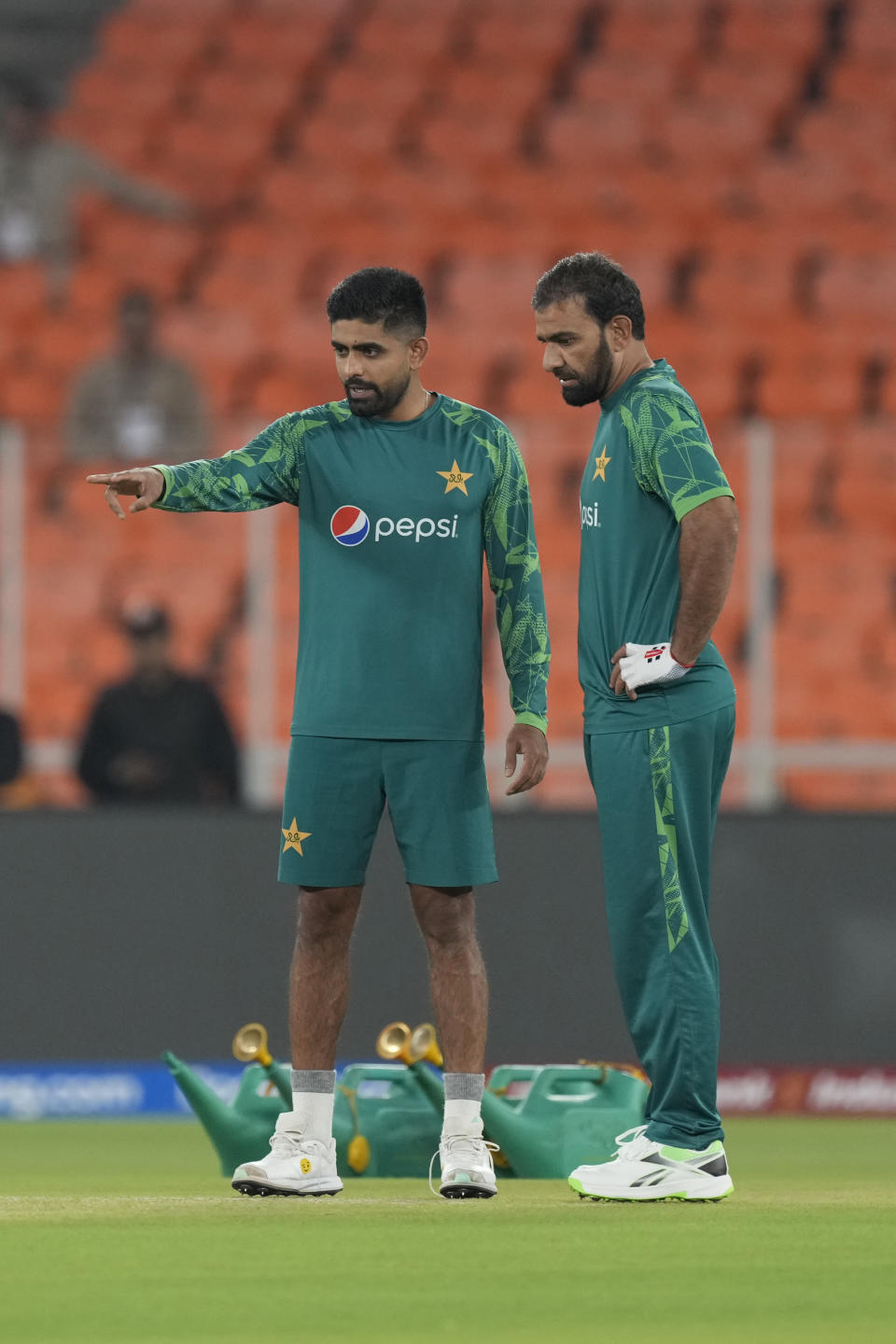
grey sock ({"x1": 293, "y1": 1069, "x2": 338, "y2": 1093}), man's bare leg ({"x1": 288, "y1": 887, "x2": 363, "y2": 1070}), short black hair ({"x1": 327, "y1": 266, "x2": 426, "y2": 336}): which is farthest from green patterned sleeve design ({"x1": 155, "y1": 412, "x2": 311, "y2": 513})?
grey sock ({"x1": 293, "y1": 1069, "x2": 338, "y2": 1093})

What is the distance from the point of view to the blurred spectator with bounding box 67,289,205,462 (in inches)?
362

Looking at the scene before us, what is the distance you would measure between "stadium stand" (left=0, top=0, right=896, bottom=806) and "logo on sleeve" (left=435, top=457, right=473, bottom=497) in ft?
27.0

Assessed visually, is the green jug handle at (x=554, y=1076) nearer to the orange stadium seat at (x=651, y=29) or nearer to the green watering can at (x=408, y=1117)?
the green watering can at (x=408, y=1117)

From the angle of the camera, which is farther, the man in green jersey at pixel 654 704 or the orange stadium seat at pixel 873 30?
the orange stadium seat at pixel 873 30

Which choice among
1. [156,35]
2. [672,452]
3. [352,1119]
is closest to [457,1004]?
[352,1119]

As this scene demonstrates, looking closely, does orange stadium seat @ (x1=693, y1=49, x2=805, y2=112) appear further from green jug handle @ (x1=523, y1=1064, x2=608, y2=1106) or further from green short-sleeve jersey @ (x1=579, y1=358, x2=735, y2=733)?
green short-sleeve jersey @ (x1=579, y1=358, x2=735, y2=733)

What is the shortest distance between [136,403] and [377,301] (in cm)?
636

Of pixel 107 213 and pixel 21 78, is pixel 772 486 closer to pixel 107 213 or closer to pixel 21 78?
pixel 107 213

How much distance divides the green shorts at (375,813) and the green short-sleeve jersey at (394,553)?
0.16ft

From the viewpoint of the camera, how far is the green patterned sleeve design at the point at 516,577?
5.00 m

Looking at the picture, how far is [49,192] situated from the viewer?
15680 millimetres

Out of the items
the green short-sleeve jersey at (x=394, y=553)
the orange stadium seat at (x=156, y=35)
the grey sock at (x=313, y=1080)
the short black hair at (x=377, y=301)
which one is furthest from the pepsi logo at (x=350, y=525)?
the orange stadium seat at (x=156, y=35)

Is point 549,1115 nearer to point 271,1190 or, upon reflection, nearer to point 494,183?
point 271,1190

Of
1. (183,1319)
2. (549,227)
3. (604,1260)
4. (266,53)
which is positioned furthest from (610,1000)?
(266,53)
